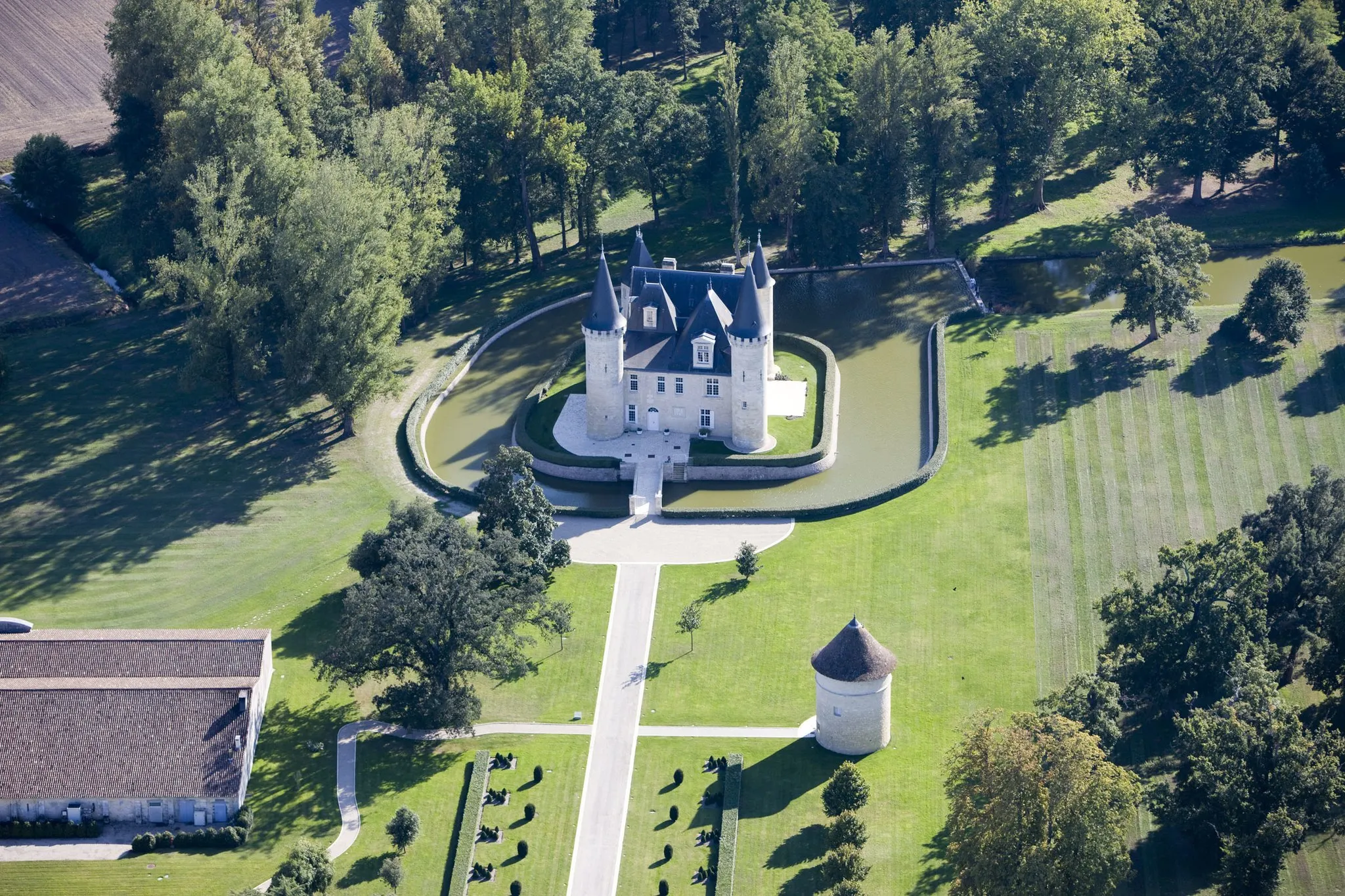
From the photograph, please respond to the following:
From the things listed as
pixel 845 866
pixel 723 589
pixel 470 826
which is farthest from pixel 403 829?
pixel 723 589

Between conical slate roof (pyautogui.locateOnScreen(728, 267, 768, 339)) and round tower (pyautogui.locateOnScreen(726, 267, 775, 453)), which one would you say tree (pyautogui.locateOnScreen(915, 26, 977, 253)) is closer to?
round tower (pyautogui.locateOnScreen(726, 267, 775, 453))

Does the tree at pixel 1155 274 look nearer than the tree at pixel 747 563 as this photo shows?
No

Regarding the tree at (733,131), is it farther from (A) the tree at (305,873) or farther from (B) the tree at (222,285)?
(A) the tree at (305,873)

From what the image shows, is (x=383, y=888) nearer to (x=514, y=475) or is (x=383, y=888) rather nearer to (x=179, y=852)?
(x=179, y=852)

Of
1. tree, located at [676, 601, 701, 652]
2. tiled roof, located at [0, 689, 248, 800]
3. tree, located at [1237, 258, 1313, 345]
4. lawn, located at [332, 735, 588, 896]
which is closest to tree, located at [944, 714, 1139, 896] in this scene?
lawn, located at [332, 735, 588, 896]

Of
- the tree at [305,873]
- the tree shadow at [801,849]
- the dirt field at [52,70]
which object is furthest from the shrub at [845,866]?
the dirt field at [52,70]
